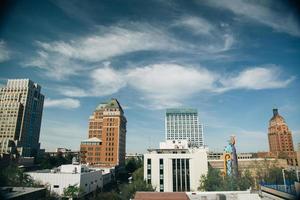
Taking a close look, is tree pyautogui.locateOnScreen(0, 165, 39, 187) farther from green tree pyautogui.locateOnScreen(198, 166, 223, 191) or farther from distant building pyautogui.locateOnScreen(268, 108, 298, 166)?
distant building pyautogui.locateOnScreen(268, 108, 298, 166)

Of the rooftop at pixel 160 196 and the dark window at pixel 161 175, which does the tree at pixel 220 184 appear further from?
the rooftop at pixel 160 196

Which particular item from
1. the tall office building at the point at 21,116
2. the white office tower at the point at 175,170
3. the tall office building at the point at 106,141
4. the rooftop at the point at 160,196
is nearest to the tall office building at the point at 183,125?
the tall office building at the point at 106,141

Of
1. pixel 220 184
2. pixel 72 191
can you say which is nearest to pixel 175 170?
pixel 220 184

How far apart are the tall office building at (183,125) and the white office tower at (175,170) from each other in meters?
118

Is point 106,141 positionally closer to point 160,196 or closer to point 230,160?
point 230,160

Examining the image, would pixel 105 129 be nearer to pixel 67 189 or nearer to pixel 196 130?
pixel 67 189

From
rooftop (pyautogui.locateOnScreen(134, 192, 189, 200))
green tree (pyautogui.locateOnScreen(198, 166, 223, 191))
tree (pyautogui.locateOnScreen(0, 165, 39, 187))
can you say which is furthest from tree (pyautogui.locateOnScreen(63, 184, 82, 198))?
green tree (pyautogui.locateOnScreen(198, 166, 223, 191))

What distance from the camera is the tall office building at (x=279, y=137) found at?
390 ft

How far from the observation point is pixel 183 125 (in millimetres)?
170500

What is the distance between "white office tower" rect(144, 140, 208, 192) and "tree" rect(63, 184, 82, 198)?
48.3 feet

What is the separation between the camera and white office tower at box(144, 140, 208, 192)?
46469mm

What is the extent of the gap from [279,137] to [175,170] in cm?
9979

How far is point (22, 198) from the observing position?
2575 centimetres

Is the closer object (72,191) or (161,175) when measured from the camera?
(72,191)
